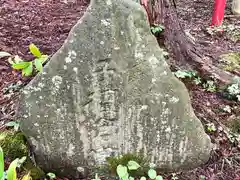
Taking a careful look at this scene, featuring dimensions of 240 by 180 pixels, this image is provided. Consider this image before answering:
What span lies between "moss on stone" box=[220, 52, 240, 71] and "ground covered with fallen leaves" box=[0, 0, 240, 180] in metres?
0.06

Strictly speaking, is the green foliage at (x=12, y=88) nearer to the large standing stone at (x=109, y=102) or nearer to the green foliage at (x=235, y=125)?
the large standing stone at (x=109, y=102)

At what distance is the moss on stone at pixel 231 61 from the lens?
2.86 m

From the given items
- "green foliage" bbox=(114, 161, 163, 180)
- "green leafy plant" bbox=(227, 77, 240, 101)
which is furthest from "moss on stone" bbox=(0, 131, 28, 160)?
"green leafy plant" bbox=(227, 77, 240, 101)

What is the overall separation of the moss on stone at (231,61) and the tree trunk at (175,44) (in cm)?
19

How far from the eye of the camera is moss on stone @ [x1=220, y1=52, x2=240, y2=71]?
9.39ft

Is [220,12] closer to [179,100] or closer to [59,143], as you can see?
[179,100]

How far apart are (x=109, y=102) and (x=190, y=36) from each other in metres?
2.16

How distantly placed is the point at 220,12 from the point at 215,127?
2839mm

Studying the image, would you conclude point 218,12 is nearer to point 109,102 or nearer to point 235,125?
point 235,125

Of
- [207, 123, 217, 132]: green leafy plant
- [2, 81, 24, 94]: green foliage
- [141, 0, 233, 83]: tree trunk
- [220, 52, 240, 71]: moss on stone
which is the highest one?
[141, 0, 233, 83]: tree trunk

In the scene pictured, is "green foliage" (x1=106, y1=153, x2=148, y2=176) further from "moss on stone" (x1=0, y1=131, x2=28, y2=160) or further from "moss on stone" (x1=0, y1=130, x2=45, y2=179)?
"moss on stone" (x1=0, y1=131, x2=28, y2=160)

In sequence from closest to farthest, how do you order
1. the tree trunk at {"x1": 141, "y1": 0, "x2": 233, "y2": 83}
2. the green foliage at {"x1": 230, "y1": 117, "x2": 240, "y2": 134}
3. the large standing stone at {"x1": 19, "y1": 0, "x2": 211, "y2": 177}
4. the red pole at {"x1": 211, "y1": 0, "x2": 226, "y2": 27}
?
1. the large standing stone at {"x1": 19, "y1": 0, "x2": 211, "y2": 177}
2. the green foliage at {"x1": 230, "y1": 117, "x2": 240, "y2": 134}
3. the tree trunk at {"x1": 141, "y1": 0, "x2": 233, "y2": 83}
4. the red pole at {"x1": 211, "y1": 0, "x2": 226, "y2": 27}

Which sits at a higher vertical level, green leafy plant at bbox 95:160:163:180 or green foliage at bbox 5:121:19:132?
green foliage at bbox 5:121:19:132

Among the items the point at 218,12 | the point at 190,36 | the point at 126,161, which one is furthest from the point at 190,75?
the point at 218,12
